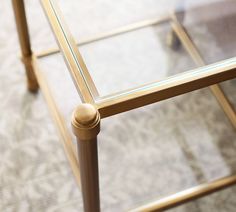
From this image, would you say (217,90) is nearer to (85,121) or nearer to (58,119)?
(58,119)

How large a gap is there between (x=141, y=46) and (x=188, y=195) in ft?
1.33

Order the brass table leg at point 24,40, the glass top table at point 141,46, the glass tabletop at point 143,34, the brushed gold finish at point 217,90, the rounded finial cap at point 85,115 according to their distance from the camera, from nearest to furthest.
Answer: the rounded finial cap at point 85,115, the glass top table at point 141,46, the glass tabletop at point 143,34, the brass table leg at point 24,40, the brushed gold finish at point 217,90

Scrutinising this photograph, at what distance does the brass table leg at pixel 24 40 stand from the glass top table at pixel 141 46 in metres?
0.15

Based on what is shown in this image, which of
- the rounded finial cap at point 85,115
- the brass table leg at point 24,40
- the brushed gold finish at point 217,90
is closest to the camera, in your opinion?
the rounded finial cap at point 85,115

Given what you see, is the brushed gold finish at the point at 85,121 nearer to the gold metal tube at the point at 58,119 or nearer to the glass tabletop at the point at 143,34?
the glass tabletop at the point at 143,34

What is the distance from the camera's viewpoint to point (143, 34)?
1240 millimetres

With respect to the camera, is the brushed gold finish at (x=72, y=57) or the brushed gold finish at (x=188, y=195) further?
the brushed gold finish at (x=188, y=195)

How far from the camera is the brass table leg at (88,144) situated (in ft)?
2.16

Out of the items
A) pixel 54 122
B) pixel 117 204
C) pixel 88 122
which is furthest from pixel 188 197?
pixel 88 122

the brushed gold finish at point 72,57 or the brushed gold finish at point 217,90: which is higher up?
the brushed gold finish at point 72,57

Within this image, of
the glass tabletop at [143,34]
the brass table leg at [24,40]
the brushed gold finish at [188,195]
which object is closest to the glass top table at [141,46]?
the glass tabletop at [143,34]

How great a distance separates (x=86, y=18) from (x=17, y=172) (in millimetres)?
458

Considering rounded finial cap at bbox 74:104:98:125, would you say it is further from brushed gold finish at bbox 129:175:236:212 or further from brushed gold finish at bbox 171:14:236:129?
brushed gold finish at bbox 171:14:236:129

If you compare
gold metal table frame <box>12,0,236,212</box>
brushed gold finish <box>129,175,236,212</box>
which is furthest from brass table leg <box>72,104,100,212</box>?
brushed gold finish <box>129,175,236,212</box>
